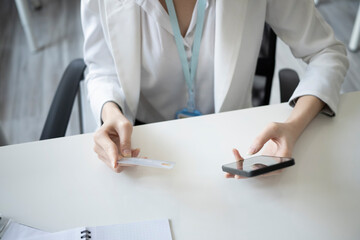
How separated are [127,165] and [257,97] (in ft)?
2.24

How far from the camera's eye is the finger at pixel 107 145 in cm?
79

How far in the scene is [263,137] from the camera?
81 centimetres

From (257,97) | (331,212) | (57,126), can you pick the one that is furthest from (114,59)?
(331,212)

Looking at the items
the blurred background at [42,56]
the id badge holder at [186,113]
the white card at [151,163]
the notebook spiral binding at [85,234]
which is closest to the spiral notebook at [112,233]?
the notebook spiral binding at [85,234]

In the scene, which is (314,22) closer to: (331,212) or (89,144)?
(331,212)

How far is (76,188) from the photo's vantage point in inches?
31.6

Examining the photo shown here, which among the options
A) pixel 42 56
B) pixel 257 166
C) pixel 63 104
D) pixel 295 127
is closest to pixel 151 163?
pixel 257 166

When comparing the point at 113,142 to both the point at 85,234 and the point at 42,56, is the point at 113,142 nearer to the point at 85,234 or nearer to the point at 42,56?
the point at 85,234

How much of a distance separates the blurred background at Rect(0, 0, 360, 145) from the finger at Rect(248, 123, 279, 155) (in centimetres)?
129

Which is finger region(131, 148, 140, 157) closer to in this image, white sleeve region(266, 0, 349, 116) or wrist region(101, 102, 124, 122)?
wrist region(101, 102, 124, 122)

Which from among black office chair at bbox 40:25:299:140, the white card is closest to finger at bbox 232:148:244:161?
the white card

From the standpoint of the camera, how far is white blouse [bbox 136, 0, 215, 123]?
1.03m

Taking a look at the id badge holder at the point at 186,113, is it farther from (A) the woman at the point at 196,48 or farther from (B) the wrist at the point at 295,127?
(B) the wrist at the point at 295,127

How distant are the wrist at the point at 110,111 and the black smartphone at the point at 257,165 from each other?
0.34 metres
